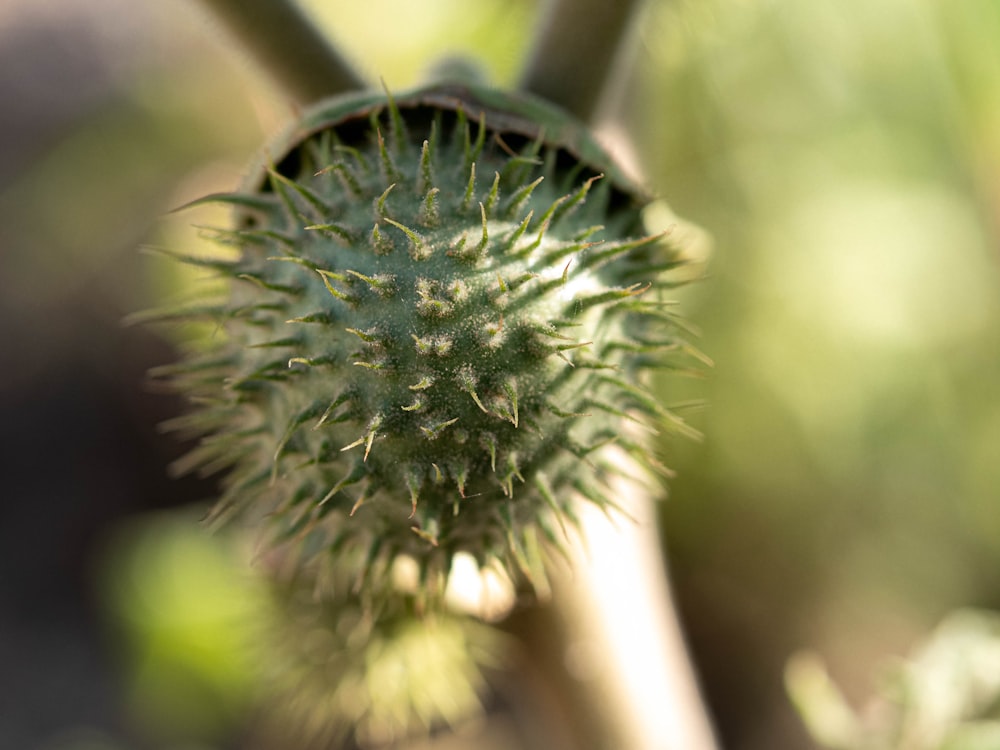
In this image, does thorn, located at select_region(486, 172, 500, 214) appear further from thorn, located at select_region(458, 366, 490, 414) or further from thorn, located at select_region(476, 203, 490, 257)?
thorn, located at select_region(458, 366, 490, 414)

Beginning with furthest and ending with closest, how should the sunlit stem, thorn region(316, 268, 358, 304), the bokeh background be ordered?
the bokeh background < the sunlit stem < thorn region(316, 268, 358, 304)

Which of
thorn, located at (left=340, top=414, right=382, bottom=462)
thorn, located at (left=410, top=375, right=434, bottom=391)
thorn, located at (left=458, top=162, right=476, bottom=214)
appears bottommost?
thorn, located at (left=340, top=414, right=382, bottom=462)

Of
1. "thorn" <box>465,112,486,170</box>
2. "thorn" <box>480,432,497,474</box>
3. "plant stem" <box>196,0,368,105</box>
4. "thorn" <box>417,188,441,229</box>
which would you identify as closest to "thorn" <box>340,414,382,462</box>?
"thorn" <box>480,432,497,474</box>

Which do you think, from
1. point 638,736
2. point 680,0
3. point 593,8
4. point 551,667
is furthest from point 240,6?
point 638,736

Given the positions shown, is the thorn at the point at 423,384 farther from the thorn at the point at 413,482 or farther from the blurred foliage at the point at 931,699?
the blurred foliage at the point at 931,699

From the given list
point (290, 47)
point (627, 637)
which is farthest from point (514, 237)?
point (627, 637)

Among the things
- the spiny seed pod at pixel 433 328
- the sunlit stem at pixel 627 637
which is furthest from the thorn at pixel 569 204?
the sunlit stem at pixel 627 637

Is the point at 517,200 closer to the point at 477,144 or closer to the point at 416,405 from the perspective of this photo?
the point at 477,144
